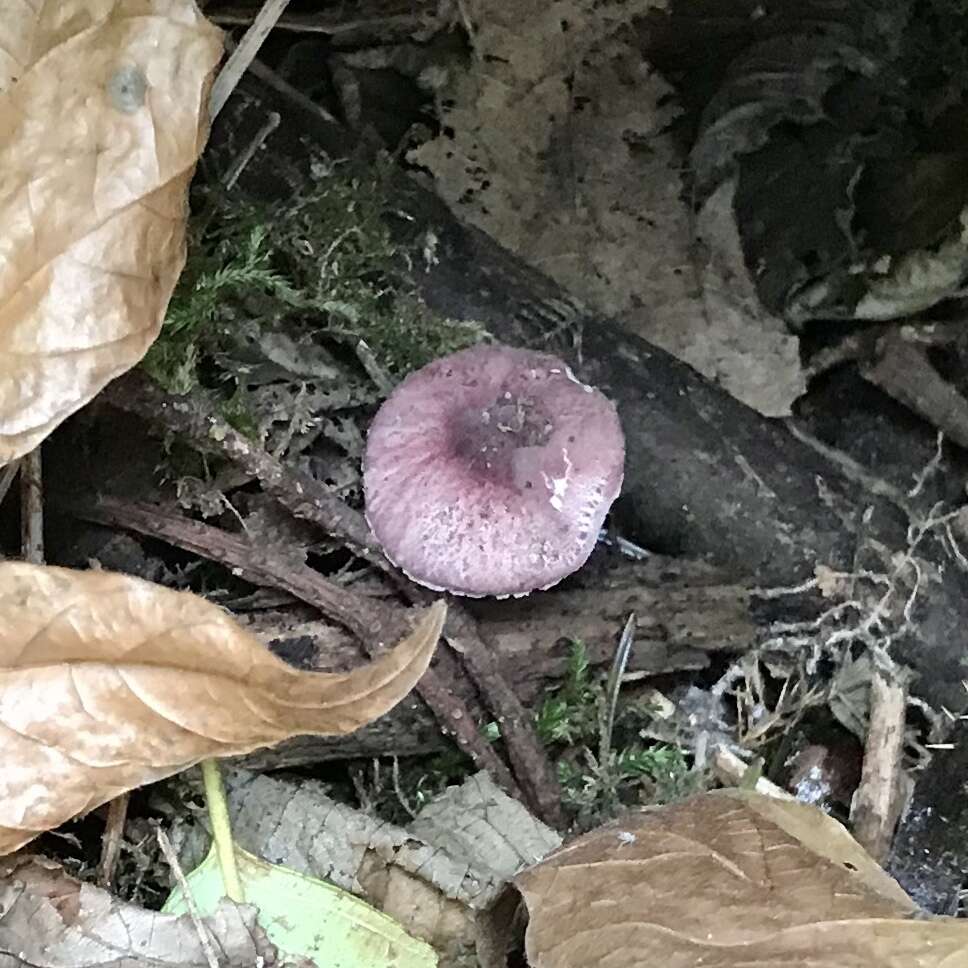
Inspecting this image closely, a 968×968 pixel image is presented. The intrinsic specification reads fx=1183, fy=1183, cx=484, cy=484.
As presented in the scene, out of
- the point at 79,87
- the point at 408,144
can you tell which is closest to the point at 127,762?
the point at 79,87

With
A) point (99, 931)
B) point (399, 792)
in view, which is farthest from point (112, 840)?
point (399, 792)

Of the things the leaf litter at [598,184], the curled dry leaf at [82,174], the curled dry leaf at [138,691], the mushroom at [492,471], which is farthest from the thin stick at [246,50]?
the curled dry leaf at [138,691]

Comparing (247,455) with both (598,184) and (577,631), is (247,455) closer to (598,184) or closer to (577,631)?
(577,631)

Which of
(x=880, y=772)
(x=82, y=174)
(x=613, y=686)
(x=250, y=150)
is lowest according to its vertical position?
(x=880, y=772)

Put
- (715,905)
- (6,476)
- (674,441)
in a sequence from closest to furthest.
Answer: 1. (715,905)
2. (6,476)
3. (674,441)

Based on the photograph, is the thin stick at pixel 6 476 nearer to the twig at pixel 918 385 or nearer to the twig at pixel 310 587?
the twig at pixel 310 587
